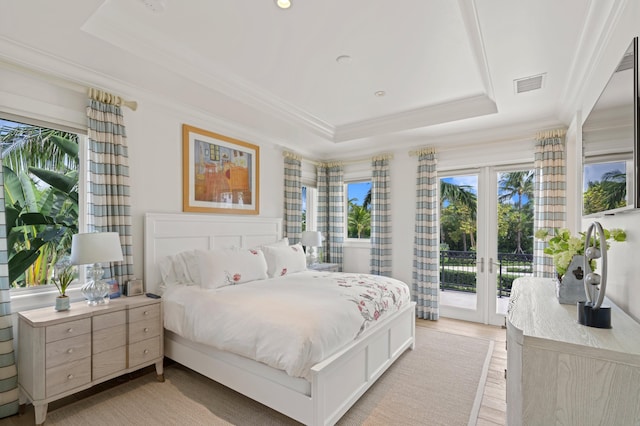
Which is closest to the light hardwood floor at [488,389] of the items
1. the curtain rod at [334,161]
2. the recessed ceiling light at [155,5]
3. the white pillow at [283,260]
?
the white pillow at [283,260]

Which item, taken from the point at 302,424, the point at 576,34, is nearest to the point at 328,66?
the point at 576,34

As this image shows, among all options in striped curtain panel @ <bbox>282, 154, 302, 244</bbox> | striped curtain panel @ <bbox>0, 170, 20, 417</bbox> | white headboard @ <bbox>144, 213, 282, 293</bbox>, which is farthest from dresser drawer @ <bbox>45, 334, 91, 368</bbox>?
striped curtain panel @ <bbox>282, 154, 302, 244</bbox>

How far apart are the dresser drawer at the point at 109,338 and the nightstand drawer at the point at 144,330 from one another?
5cm

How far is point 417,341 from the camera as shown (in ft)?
12.1

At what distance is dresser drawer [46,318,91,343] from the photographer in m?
2.10

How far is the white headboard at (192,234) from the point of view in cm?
308

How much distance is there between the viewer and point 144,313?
2.61m

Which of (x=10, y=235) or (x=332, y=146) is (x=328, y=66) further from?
(x=10, y=235)

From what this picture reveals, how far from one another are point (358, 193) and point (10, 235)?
14.6 ft

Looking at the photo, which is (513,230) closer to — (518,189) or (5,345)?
(518,189)

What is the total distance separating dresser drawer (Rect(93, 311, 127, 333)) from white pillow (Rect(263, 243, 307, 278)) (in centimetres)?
150

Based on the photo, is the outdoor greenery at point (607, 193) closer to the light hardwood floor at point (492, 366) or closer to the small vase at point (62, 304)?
the light hardwood floor at point (492, 366)

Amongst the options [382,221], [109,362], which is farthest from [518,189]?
[109,362]

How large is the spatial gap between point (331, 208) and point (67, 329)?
3.99 metres
